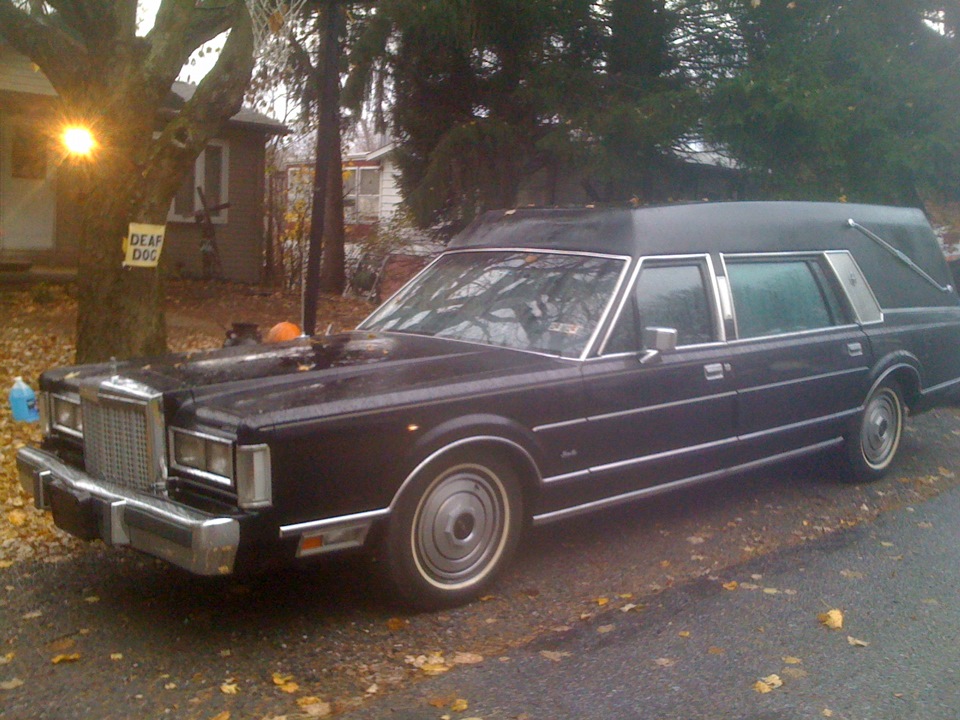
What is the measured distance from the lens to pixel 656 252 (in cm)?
582

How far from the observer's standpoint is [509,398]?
480 cm

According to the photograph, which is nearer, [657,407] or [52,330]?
[657,407]

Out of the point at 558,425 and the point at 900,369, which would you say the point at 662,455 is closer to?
the point at 558,425

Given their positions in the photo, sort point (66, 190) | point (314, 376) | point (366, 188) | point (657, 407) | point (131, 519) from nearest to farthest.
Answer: point (131, 519), point (314, 376), point (657, 407), point (66, 190), point (366, 188)

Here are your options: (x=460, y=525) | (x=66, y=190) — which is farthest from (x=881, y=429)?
(x=66, y=190)

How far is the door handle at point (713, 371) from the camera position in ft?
19.0

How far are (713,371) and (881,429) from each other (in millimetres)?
2247

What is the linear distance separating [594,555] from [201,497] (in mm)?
2349

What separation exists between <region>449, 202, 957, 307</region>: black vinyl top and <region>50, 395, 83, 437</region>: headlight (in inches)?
104

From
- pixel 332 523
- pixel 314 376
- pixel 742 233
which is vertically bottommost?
pixel 332 523

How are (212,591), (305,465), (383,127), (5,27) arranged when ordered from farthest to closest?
(383,127) → (5,27) → (212,591) → (305,465)

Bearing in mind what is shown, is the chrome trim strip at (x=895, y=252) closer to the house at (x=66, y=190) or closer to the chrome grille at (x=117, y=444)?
the chrome grille at (x=117, y=444)

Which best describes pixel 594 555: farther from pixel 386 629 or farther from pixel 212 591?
pixel 212 591

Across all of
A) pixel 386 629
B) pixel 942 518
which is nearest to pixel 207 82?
pixel 386 629
